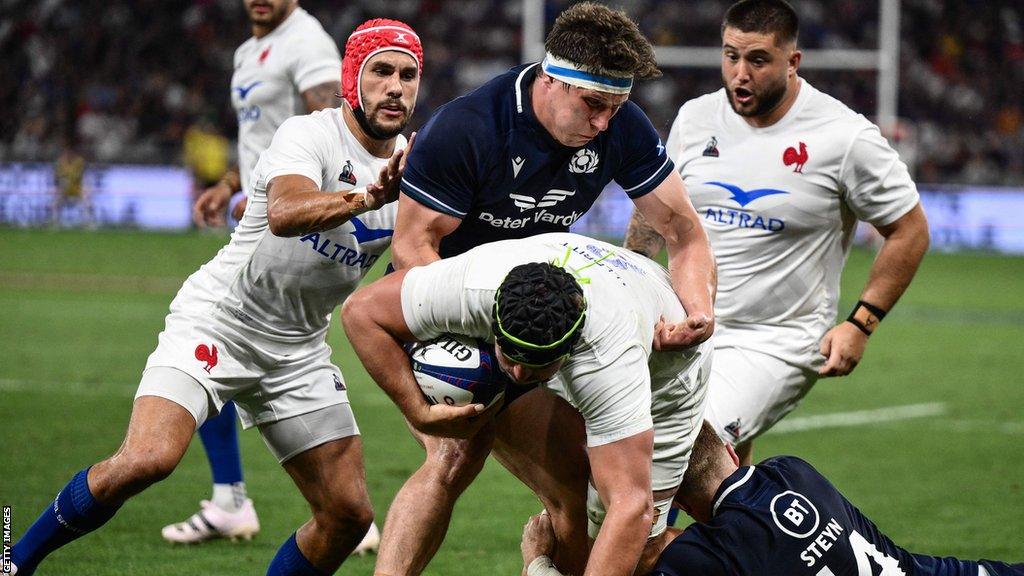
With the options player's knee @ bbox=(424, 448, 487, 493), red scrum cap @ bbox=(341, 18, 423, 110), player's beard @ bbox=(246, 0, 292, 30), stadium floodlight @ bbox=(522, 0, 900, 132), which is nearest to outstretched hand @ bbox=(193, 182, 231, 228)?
player's beard @ bbox=(246, 0, 292, 30)

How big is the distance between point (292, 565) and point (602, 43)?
8.18ft

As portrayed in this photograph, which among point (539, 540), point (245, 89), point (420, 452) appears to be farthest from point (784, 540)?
point (420, 452)

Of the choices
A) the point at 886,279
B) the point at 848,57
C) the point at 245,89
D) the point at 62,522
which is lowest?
the point at 848,57

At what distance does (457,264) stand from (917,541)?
3.69 metres

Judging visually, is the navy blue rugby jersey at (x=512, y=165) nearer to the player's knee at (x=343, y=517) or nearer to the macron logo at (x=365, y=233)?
the macron logo at (x=365, y=233)

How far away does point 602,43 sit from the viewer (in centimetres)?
493

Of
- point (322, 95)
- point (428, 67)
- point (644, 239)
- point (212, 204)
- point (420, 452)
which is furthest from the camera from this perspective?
point (428, 67)

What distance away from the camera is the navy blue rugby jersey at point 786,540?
16.5 feet

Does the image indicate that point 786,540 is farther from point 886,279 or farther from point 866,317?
point 886,279

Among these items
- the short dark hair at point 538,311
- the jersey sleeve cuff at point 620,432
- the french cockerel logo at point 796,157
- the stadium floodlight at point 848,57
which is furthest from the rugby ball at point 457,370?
the stadium floodlight at point 848,57

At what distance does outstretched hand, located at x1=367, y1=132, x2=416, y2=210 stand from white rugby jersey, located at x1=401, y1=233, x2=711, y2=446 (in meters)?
0.40

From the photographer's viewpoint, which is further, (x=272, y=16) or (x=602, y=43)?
(x=272, y=16)

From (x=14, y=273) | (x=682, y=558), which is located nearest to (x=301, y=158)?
(x=682, y=558)

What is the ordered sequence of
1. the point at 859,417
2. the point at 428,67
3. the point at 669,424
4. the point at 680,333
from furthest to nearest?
the point at 428,67
the point at 859,417
the point at 669,424
the point at 680,333
